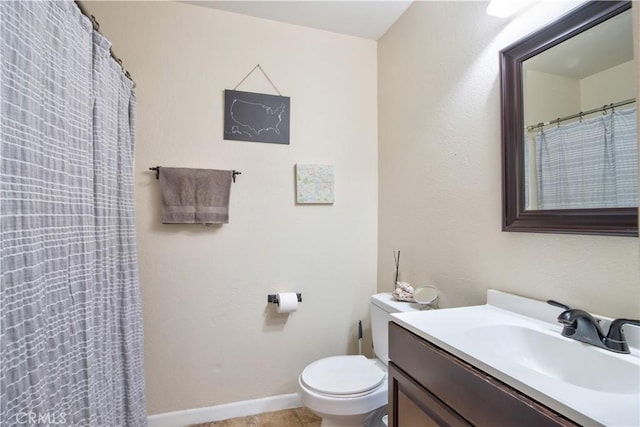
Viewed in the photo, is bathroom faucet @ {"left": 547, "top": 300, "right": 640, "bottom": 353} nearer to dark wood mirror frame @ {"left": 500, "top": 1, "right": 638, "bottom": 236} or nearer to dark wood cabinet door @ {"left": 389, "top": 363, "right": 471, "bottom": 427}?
dark wood mirror frame @ {"left": 500, "top": 1, "right": 638, "bottom": 236}

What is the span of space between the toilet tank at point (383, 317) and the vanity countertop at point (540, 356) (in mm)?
451

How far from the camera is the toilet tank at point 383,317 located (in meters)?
1.60

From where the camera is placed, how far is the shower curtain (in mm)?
724

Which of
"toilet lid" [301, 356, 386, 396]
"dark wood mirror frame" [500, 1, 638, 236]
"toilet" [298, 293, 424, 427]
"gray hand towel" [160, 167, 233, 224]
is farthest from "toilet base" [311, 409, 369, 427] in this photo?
"gray hand towel" [160, 167, 233, 224]

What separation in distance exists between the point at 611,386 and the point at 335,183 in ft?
5.37

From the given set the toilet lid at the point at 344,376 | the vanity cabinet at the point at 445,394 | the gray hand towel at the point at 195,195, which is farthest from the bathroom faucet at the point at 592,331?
the gray hand towel at the point at 195,195

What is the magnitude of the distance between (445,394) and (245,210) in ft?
4.86

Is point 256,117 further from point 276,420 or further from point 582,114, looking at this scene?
point 276,420

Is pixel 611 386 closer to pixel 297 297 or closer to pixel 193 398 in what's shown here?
pixel 297 297

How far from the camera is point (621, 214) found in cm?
86

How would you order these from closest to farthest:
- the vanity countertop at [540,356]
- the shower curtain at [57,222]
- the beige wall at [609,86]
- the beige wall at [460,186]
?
the vanity countertop at [540,356] → the shower curtain at [57,222] → the beige wall at [609,86] → the beige wall at [460,186]

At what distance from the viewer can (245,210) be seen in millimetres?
1935

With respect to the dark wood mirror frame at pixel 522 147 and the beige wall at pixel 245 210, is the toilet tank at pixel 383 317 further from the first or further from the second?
the dark wood mirror frame at pixel 522 147

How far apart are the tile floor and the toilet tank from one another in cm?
61
